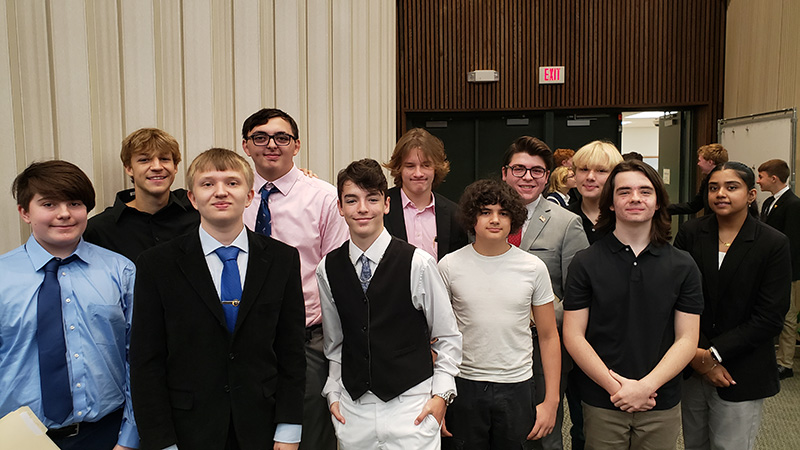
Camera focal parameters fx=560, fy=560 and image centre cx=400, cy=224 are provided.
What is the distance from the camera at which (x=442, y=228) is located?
2.71 metres

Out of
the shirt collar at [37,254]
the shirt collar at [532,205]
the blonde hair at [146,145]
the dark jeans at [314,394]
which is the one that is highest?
the blonde hair at [146,145]

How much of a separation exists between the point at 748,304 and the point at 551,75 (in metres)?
5.35

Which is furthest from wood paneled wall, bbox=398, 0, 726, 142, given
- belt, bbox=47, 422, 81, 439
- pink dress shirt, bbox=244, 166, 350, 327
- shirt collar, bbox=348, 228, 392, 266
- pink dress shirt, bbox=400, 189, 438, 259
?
belt, bbox=47, 422, 81, 439

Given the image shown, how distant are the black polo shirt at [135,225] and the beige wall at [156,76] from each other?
0.71ft

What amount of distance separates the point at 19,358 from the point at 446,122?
6491 mm

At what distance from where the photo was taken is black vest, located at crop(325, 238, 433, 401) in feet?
6.42

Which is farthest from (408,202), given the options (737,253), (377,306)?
(737,253)

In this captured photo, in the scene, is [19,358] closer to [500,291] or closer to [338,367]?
[338,367]

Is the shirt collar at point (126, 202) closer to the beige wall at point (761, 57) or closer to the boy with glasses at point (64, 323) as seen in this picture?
the boy with glasses at point (64, 323)

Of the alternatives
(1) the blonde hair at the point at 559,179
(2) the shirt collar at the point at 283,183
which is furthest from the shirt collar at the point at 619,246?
(1) the blonde hair at the point at 559,179

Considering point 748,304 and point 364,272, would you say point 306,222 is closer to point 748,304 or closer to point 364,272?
point 364,272

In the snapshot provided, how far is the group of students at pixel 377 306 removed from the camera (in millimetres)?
1750

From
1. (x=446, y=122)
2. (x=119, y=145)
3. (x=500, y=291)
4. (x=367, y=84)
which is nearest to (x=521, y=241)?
(x=500, y=291)

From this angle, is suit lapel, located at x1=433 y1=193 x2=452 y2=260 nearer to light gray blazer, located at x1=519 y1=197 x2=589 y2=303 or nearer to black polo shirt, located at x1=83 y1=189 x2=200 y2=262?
light gray blazer, located at x1=519 y1=197 x2=589 y2=303
